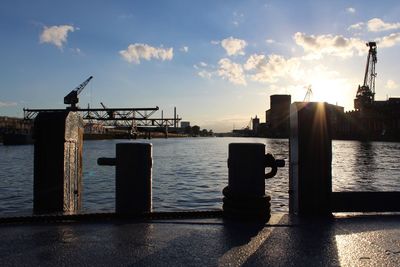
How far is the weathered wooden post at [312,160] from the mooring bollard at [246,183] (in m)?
0.63

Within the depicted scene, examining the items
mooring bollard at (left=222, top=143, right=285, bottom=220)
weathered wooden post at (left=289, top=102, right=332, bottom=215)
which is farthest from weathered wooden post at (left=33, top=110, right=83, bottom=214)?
weathered wooden post at (left=289, top=102, right=332, bottom=215)

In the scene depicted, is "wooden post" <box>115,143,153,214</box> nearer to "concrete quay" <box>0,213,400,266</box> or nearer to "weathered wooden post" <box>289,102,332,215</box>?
"concrete quay" <box>0,213,400,266</box>

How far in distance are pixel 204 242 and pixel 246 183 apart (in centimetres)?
169

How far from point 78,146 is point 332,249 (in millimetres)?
4969

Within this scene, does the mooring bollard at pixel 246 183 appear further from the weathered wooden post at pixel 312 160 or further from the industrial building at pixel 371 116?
the industrial building at pixel 371 116

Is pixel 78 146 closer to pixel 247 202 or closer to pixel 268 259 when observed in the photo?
pixel 247 202

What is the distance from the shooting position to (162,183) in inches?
900

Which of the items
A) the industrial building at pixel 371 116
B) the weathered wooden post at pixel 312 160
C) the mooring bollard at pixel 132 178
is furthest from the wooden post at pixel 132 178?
the industrial building at pixel 371 116

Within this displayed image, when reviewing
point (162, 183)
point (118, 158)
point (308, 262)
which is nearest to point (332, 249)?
point (308, 262)

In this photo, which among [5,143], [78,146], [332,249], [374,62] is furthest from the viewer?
[374,62]

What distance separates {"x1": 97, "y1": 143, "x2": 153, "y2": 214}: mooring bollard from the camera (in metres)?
6.70

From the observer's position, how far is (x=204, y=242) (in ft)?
16.8

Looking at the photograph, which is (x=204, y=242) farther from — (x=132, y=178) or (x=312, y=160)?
(x=312, y=160)

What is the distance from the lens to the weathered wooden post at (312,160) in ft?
22.4
